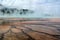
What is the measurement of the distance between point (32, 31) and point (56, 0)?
57 centimetres

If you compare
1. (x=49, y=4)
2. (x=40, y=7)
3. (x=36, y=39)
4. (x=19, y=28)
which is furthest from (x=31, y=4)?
(x=36, y=39)

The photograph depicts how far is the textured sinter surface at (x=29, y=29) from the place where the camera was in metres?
1.82

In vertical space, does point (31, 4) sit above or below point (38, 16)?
above

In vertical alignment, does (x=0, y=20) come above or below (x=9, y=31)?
above

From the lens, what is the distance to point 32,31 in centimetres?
186

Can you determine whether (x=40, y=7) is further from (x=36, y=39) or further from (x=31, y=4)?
(x=36, y=39)

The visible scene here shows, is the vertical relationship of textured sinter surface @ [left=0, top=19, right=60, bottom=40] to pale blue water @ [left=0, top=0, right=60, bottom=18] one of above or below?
below

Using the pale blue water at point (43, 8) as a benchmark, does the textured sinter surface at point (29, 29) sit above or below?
below

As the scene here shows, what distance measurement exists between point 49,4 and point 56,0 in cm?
12

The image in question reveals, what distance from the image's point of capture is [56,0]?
1.91 m

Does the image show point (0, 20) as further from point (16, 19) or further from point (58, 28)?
point (58, 28)

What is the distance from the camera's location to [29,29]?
187 centimetres

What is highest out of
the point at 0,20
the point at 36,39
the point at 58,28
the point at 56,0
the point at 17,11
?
the point at 56,0

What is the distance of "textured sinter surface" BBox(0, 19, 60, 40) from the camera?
1.82 m
